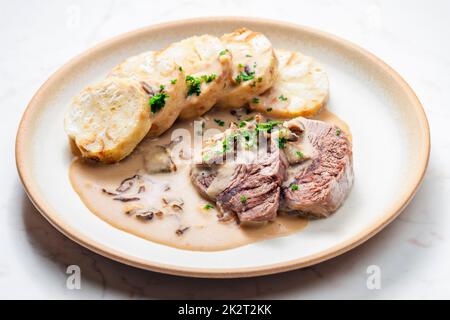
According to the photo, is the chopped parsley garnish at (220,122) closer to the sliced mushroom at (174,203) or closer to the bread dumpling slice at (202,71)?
the bread dumpling slice at (202,71)

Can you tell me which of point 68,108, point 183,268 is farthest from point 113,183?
point 183,268

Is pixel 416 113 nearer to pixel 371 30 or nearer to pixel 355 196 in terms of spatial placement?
pixel 355 196

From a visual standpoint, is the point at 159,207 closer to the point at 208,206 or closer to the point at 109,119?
the point at 208,206

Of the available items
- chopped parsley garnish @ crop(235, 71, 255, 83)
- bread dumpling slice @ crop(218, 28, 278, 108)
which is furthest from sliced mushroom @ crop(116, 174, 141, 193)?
chopped parsley garnish @ crop(235, 71, 255, 83)

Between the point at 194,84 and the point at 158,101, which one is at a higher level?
the point at 194,84

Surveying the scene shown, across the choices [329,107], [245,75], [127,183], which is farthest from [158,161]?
[329,107]

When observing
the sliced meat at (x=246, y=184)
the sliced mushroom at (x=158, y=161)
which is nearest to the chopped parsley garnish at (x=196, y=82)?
the sliced mushroom at (x=158, y=161)

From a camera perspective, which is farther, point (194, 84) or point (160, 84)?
point (194, 84)
